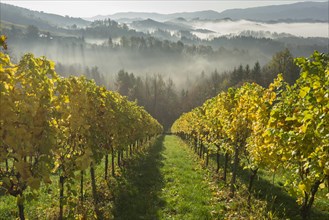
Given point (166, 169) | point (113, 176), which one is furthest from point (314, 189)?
point (166, 169)

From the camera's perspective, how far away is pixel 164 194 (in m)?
16.4

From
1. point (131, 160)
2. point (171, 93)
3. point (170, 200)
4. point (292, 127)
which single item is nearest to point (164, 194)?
point (170, 200)

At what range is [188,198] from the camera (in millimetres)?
15383

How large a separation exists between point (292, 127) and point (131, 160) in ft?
64.8

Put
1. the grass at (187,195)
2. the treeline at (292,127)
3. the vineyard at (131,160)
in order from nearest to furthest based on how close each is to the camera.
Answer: the treeline at (292,127) < the vineyard at (131,160) < the grass at (187,195)

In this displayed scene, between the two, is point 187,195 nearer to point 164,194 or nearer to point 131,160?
point 164,194

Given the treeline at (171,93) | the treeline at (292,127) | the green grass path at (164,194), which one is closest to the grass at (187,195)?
the green grass path at (164,194)

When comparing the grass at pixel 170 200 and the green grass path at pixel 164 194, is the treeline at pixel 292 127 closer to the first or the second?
the grass at pixel 170 200

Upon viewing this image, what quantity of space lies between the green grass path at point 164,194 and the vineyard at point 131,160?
2.1 inches

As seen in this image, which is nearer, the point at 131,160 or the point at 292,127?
the point at 292,127

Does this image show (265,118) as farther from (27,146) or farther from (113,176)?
(113,176)

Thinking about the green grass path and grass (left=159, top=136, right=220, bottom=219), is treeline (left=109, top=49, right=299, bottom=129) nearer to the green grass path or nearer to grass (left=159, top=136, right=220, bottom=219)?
grass (left=159, top=136, right=220, bottom=219)

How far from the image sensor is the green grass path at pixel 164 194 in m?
13.5

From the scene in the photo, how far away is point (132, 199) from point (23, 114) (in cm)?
1020
